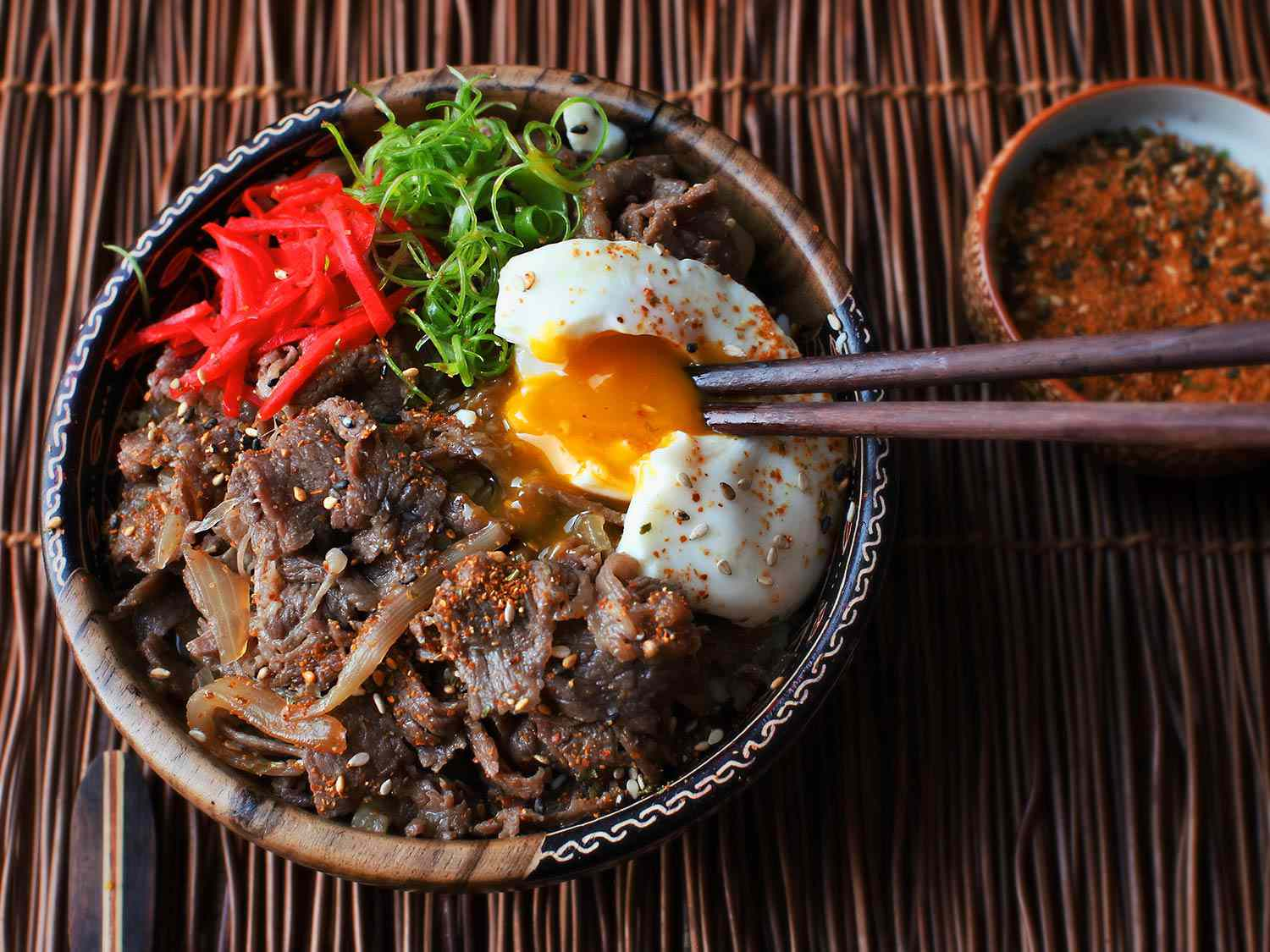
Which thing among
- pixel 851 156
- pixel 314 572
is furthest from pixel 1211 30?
pixel 314 572

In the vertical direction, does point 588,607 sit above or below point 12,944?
above

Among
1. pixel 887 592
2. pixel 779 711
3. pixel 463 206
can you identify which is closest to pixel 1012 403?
pixel 779 711

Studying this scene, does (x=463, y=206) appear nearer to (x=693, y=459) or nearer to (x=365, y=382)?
(x=365, y=382)

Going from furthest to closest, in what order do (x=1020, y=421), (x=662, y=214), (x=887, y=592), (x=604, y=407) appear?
(x=887, y=592), (x=662, y=214), (x=604, y=407), (x=1020, y=421)

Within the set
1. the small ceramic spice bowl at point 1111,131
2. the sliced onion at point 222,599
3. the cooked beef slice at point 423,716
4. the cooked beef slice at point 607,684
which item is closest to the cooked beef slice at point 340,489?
the sliced onion at point 222,599

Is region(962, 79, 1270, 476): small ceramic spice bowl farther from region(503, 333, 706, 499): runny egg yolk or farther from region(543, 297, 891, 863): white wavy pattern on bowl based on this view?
region(503, 333, 706, 499): runny egg yolk

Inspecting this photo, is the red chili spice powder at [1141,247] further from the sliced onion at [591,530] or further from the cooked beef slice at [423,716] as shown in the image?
the cooked beef slice at [423,716]

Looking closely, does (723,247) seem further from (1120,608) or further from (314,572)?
(1120,608)
